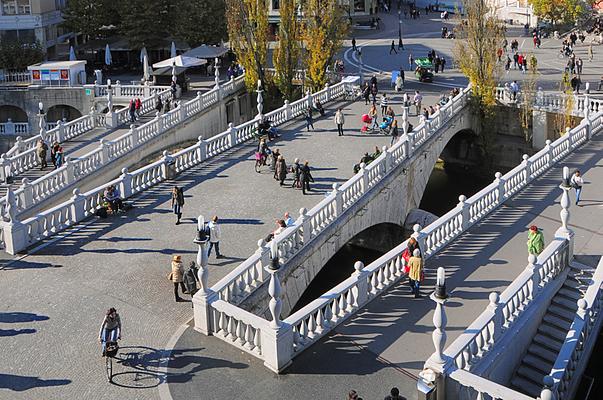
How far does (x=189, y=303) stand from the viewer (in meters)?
22.6

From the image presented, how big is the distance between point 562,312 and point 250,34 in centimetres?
3310

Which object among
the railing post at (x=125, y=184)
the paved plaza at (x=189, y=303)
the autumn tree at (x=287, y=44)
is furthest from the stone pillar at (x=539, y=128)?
Result: the railing post at (x=125, y=184)

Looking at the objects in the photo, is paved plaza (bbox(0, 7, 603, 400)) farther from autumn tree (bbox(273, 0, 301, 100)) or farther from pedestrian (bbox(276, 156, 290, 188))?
autumn tree (bbox(273, 0, 301, 100))

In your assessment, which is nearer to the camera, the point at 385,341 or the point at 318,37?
the point at 385,341

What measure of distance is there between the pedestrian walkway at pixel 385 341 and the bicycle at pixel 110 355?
130 cm

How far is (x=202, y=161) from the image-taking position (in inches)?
1441

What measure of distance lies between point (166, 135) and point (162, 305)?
22.9 meters

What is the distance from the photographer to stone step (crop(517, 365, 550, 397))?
21469 millimetres

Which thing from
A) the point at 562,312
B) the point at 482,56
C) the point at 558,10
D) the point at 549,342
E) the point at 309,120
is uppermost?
the point at 558,10

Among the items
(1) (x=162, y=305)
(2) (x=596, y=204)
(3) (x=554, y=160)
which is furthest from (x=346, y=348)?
(3) (x=554, y=160)

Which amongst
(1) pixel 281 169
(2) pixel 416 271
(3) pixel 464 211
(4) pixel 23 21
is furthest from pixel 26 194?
(4) pixel 23 21

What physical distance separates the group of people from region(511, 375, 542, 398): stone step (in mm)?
24649

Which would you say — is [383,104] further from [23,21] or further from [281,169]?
[23,21]

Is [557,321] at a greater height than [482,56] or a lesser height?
lesser
